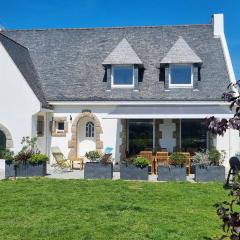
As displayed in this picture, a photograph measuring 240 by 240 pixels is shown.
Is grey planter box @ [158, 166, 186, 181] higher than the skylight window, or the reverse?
the skylight window

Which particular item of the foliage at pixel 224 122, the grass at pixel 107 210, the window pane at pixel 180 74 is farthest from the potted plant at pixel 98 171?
the foliage at pixel 224 122

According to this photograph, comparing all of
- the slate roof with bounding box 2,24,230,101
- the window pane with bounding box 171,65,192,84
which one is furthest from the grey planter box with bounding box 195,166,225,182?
the window pane with bounding box 171,65,192,84

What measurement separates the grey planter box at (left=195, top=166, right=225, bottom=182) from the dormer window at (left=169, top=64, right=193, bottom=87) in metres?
10.4

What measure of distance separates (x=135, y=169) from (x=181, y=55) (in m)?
12.2

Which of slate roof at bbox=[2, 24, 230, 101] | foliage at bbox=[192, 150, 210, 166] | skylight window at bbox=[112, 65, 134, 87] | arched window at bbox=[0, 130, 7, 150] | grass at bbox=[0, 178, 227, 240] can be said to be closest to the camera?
grass at bbox=[0, 178, 227, 240]

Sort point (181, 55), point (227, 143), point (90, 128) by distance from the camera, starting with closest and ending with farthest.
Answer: point (227, 143) → point (181, 55) → point (90, 128)

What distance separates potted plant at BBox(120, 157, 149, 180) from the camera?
24.8 metres

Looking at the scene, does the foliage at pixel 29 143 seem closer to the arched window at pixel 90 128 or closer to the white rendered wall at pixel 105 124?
the white rendered wall at pixel 105 124

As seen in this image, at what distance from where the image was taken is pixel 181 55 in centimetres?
3341

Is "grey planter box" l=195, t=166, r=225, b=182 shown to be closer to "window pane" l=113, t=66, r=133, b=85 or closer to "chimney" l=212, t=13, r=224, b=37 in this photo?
"window pane" l=113, t=66, r=133, b=85

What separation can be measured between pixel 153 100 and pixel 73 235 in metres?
20.6

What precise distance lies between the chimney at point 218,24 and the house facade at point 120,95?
0.28 feet

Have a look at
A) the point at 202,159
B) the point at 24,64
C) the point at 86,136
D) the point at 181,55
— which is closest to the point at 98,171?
the point at 202,159

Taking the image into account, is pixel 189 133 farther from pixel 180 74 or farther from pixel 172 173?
pixel 172 173
